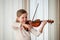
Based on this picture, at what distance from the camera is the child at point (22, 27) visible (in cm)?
162

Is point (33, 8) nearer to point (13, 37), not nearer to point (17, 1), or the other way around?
point (17, 1)

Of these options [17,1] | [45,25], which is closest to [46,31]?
[45,25]

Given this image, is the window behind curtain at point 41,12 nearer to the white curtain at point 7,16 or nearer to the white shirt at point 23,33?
the white shirt at point 23,33

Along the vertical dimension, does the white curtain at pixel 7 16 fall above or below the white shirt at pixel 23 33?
above

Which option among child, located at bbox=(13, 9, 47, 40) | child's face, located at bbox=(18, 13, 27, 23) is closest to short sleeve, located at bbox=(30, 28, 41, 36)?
child, located at bbox=(13, 9, 47, 40)

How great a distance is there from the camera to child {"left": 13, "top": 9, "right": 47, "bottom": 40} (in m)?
1.62

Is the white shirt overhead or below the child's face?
below

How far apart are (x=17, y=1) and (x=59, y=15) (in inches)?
21.6

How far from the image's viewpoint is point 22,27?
162cm

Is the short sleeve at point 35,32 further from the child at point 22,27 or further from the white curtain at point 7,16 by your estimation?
the white curtain at point 7,16

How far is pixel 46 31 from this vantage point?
1.64 meters

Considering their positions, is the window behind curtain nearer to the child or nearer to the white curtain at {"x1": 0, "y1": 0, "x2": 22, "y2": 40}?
the child

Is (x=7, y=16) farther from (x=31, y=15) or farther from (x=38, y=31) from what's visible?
(x=38, y=31)

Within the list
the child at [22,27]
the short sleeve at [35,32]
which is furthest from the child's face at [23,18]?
the short sleeve at [35,32]
